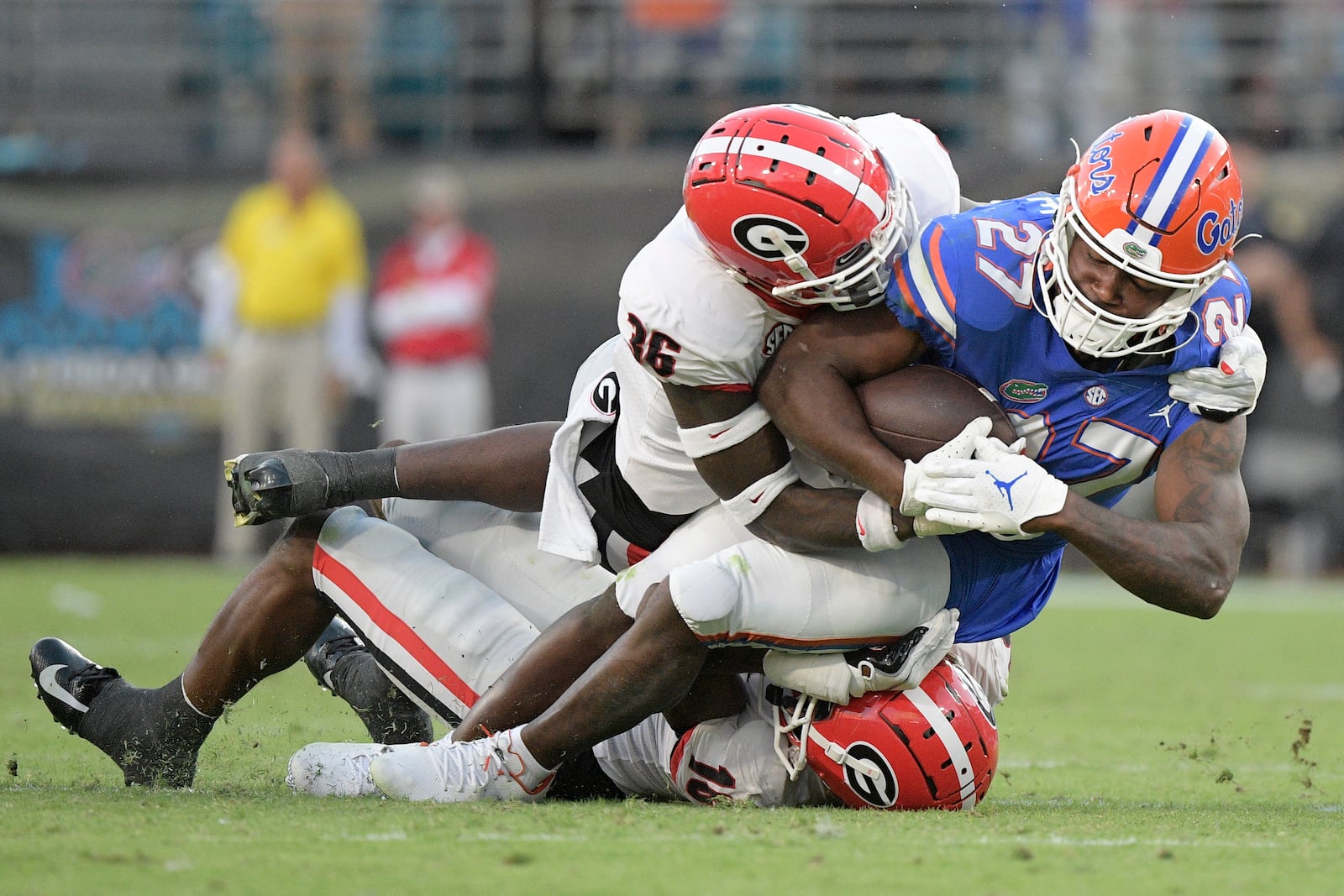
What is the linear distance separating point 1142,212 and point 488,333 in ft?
24.9

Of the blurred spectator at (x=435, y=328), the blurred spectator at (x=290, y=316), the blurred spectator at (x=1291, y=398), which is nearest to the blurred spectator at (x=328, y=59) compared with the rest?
the blurred spectator at (x=290, y=316)

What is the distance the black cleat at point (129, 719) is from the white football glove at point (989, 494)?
171 centimetres

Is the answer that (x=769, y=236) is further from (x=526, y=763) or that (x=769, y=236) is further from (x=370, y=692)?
(x=370, y=692)

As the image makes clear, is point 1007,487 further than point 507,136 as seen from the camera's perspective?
No

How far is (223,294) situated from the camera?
34.2ft

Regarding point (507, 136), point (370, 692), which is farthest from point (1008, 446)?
point (507, 136)

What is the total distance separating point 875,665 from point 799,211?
2.97 ft

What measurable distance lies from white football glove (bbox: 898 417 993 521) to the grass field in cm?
60

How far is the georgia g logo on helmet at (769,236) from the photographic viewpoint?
10.7ft

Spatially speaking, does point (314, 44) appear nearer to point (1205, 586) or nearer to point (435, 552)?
point (435, 552)

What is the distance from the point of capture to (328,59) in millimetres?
11188

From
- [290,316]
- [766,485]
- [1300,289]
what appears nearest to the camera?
[766,485]

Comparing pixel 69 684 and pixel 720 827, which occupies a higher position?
pixel 720 827

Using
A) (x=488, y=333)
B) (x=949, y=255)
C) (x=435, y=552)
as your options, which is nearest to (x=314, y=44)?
(x=488, y=333)
